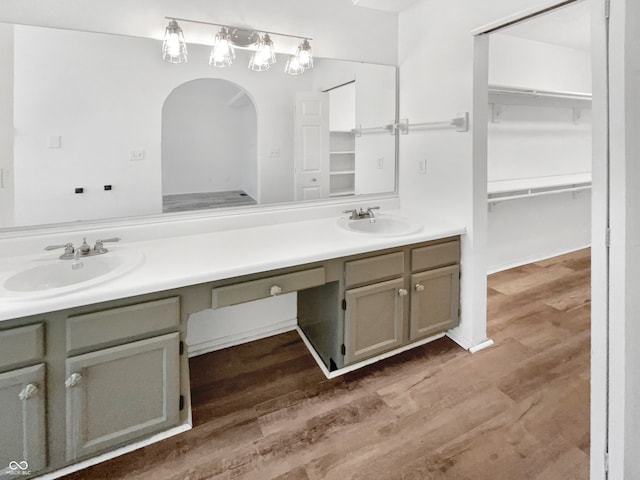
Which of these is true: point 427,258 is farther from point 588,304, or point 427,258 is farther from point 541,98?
point 541,98

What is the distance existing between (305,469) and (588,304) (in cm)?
266

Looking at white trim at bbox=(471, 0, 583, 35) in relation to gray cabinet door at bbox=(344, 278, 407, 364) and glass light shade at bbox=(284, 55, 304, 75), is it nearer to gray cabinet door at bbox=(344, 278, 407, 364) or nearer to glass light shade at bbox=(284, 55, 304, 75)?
glass light shade at bbox=(284, 55, 304, 75)

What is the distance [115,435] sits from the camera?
4.78ft

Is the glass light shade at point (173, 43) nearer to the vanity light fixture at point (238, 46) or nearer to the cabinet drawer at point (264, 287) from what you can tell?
the vanity light fixture at point (238, 46)

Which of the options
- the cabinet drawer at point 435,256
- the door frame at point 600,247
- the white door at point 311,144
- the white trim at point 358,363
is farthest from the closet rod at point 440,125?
the white trim at point 358,363

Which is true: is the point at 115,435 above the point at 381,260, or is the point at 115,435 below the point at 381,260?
below

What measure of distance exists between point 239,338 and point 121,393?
1001mm

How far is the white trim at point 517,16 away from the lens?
1621 mm

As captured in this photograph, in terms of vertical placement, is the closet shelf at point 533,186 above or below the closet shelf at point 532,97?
below

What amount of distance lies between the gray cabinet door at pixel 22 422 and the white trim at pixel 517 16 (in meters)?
2.53

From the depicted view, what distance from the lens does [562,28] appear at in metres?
3.03

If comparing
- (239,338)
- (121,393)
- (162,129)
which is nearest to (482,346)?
(239,338)

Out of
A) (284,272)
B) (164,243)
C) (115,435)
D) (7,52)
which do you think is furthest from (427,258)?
(7,52)

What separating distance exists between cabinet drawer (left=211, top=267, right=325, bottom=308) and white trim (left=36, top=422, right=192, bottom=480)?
0.61m
